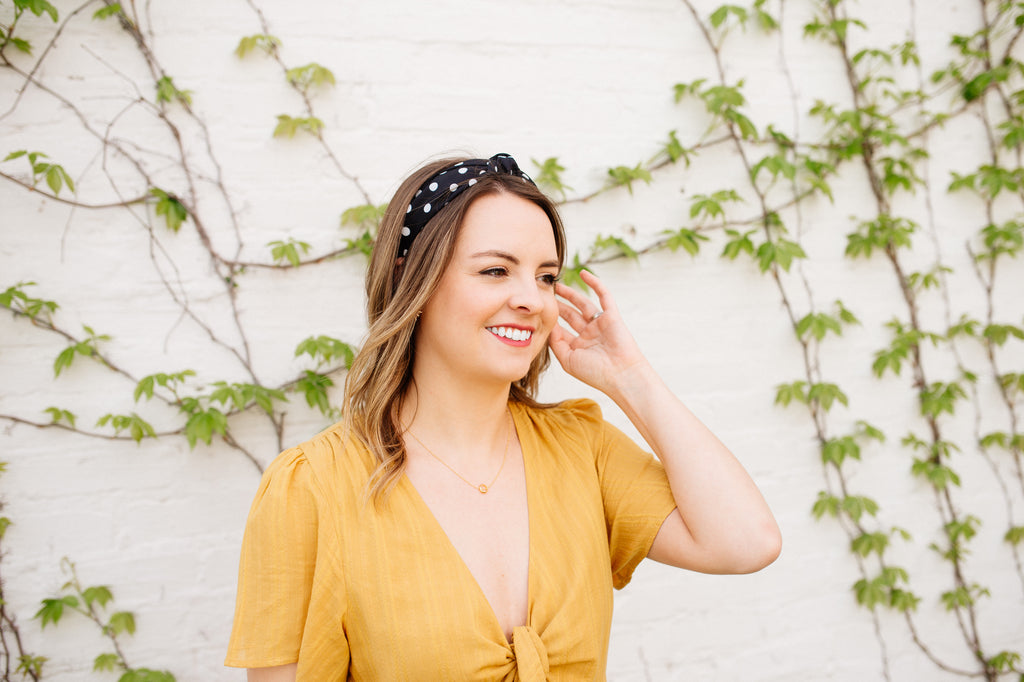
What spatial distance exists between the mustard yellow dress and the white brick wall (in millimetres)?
716

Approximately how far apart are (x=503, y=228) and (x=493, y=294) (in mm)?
135

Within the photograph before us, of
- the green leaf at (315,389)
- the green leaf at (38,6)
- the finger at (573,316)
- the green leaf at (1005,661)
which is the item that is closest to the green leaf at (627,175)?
the finger at (573,316)

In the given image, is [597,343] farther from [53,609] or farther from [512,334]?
[53,609]

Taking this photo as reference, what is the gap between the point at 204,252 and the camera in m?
1.67

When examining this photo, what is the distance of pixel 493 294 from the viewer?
113 cm

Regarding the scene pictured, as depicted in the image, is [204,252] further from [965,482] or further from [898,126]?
[965,482]

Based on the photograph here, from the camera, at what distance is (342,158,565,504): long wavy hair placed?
1.15 meters

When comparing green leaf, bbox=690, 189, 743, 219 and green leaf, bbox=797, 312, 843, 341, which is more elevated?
green leaf, bbox=690, 189, 743, 219

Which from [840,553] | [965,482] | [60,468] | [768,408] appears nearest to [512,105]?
[768,408]

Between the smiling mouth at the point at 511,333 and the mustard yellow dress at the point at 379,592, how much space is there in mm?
A: 350

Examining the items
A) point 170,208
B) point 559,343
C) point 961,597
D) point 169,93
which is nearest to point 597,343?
point 559,343

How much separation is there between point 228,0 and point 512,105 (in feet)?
2.78

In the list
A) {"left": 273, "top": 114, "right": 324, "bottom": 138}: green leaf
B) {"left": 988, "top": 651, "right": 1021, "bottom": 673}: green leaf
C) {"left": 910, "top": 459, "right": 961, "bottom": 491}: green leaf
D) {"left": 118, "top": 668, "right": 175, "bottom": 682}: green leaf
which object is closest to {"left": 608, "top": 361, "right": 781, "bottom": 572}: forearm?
{"left": 273, "top": 114, "right": 324, "bottom": 138}: green leaf

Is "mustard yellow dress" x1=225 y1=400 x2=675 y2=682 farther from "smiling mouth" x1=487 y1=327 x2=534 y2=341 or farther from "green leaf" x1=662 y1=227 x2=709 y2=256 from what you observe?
"green leaf" x1=662 y1=227 x2=709 y2=256
